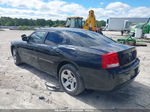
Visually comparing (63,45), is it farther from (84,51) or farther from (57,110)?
(57,110)

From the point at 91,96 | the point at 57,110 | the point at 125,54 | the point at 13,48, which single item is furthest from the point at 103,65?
the point at 13,48

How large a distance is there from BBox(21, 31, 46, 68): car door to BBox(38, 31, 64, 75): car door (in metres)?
0.24

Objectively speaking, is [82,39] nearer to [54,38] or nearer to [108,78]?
[54,38]

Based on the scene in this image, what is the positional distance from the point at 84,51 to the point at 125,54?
86 centimetres

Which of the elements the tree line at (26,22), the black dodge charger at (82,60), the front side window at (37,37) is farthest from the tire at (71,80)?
the tree line at (26,22)

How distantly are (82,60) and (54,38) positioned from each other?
4.07 feet

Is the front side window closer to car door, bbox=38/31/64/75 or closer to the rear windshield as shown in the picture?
car door, bbox=38/31/64/75

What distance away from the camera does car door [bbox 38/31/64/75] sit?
339 cm

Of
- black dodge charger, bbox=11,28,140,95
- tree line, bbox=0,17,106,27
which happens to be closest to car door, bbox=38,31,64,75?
black dodge charger, bbox=11,28,140,95

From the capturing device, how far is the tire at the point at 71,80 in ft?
9.74

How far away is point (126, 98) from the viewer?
3127 millimetres

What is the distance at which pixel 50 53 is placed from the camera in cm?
Result: 349

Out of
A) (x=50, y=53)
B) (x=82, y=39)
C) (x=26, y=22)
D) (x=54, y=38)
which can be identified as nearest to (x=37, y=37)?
(x=54, y=38)

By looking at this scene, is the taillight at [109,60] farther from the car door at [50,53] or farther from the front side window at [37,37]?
the front side window at [37,37]
